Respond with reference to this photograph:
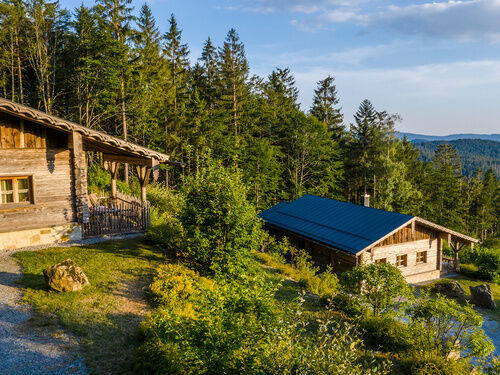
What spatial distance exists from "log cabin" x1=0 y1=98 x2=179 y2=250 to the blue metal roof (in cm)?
1287

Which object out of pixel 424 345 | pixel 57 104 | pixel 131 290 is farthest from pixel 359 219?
pixel 57 104

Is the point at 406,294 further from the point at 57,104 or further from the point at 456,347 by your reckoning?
the point at 57,104

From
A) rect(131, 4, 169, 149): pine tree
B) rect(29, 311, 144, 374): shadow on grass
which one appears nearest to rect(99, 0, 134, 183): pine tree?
rect(131, 4, 169, 149): pine tree

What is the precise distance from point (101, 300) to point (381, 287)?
31.7 feet

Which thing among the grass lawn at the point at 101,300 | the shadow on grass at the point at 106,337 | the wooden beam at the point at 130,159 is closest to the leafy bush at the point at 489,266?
the grass lawn at the point at 101,300

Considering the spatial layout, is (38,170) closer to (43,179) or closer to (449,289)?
(43,179)

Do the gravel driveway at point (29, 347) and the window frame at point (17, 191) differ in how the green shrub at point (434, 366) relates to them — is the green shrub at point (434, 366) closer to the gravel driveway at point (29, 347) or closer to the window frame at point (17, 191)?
the gravel driveway at point (29, 347)

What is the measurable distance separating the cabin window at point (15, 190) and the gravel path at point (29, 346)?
605 cm

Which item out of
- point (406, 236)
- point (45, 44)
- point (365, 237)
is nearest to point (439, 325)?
point (365, 237)

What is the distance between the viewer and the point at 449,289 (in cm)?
2208

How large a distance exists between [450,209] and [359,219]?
4474 centimetres

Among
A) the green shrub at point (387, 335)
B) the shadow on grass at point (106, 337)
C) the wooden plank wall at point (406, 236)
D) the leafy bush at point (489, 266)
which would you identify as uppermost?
the shadow on grass at point (106, 337)

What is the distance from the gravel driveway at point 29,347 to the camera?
22.5 feet

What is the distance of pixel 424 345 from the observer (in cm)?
1060
